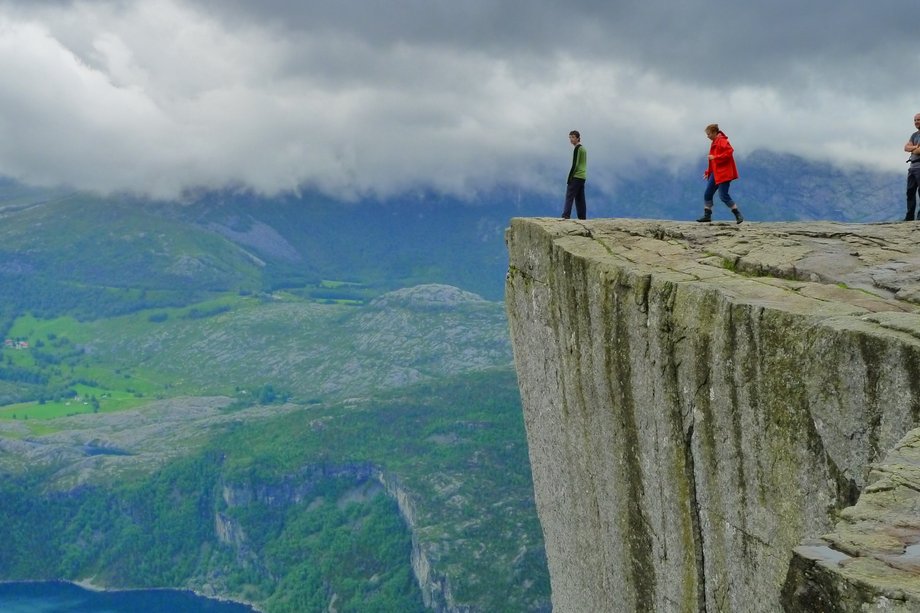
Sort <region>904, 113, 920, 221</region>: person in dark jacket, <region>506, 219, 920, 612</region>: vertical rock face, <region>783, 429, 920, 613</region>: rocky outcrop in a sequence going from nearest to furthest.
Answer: <region>783, 429, 920, 613</region>: rocky outcrop < <region>506, 219, 920, 612</region>: vertical rock face < <region>904, 113, 920, 221</region>: person in dark jacket

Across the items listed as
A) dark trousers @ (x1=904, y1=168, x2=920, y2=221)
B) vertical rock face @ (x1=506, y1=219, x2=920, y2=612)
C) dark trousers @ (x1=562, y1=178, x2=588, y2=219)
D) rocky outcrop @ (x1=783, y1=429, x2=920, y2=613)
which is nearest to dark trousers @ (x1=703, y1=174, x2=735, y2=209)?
vertical rock face @ (x1=506, y1=219, x2=920, y2=612)

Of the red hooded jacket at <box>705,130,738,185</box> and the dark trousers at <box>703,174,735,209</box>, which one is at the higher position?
the red hooded jacket at <box>705,130,738,185</box>

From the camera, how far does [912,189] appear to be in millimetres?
23719

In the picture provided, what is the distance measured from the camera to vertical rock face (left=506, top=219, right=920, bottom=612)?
11.3 metres

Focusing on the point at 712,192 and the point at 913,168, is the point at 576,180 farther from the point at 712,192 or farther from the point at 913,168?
the point at 913,168

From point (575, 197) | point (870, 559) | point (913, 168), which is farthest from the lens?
point (575, 197)

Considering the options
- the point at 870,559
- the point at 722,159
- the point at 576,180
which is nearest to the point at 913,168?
the point at 722,159

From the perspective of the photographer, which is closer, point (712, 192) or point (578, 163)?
point (712, 192)

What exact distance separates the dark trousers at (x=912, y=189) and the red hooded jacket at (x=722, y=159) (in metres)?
4.17

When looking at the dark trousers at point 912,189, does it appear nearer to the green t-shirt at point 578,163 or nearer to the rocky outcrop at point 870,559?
the green t-shirt at point 578,163

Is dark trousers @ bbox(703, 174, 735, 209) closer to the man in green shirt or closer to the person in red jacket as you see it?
the person in red jacket

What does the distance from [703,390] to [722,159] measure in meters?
12.1

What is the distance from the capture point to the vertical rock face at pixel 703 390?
11.3 meters

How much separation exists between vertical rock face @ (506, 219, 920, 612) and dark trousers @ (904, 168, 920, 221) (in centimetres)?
363
